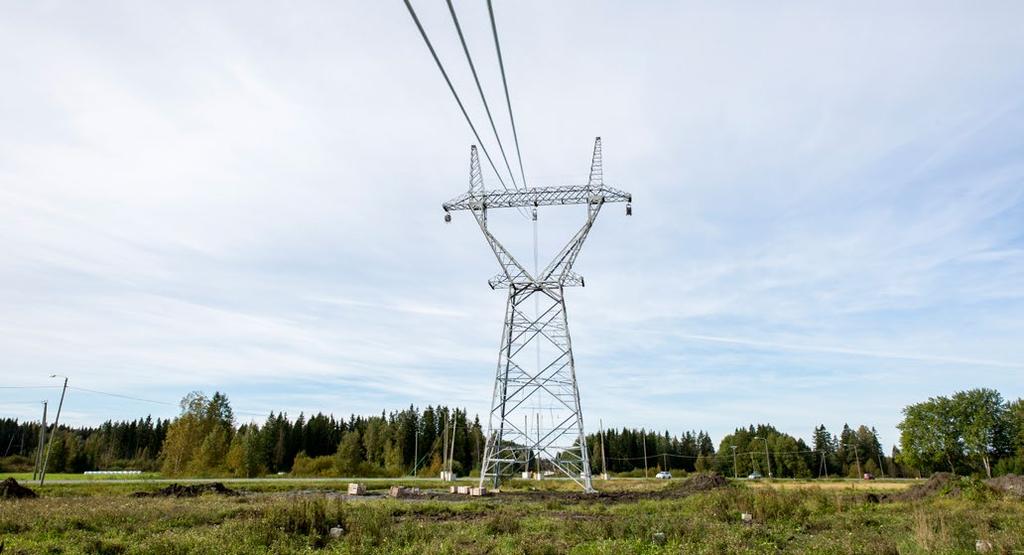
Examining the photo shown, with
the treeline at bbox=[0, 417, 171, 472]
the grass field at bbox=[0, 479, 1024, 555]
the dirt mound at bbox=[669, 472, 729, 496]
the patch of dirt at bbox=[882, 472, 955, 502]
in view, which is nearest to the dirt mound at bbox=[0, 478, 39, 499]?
the grass field at bbox=[0, 479, 1024, 555]

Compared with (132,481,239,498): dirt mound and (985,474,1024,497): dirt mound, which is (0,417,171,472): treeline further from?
(985,474,1024,497): dirt mound

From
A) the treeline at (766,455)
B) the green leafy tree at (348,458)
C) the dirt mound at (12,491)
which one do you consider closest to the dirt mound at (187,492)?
the dirt mound at (12,491)

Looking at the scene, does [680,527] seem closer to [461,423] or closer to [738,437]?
[461,423]

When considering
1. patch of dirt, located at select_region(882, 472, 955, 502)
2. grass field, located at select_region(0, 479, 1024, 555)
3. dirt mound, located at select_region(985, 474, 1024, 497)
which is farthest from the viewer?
Result: patch of dirt, located at select_region(882, 472, 955, 502)

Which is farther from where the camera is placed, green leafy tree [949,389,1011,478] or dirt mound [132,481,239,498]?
green leafy tree [949,389,1011,478]

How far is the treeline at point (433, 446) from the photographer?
215 feet

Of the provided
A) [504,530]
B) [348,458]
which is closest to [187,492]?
[504,530]

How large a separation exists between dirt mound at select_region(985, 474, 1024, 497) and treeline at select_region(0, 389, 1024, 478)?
36529 mm

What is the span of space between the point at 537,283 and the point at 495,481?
419 inches

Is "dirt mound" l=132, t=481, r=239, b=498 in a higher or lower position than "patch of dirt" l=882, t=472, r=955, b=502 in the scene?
lower

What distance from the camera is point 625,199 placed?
30797mm

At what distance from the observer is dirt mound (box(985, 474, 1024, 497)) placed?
25859 millimetres

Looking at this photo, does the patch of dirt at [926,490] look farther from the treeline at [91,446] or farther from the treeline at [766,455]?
the treeline at [91,446]

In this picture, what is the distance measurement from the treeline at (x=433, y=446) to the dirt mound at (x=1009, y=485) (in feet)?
120
